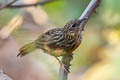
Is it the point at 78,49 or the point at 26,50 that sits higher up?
the point at 26,50

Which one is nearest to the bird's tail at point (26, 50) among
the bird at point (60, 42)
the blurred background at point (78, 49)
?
the bird at point (60, 42)

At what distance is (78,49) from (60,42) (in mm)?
2674

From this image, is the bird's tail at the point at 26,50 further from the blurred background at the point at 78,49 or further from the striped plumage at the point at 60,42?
the blurred background at the point at 78,49

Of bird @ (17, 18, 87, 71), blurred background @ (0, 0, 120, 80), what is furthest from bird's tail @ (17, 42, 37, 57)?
blurred background @ (0, 0, 120, 80)

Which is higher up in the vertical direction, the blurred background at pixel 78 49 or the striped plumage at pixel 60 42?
the striped plumage at pixel 60 42

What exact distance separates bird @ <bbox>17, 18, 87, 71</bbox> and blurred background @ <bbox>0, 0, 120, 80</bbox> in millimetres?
1801

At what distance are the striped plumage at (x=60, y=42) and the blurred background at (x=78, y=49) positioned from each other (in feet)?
5.90

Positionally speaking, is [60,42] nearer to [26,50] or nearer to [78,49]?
[26,50]

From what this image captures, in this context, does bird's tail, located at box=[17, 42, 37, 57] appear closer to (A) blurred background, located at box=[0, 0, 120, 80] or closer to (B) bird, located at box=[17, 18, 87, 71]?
(B) bird, located at box=[17, 18, 87, 71]

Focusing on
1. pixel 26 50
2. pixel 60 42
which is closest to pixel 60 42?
pixel 60 42

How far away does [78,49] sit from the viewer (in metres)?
5.02

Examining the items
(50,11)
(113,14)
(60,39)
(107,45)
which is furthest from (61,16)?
(60,39)

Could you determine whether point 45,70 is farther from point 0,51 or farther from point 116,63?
point 116,63

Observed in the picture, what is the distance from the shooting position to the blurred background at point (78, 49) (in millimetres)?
4481
